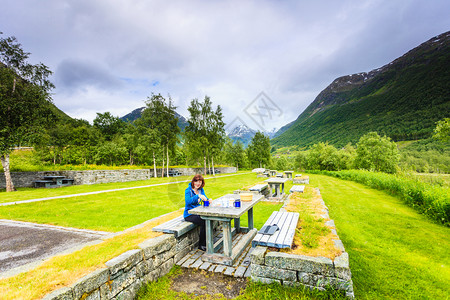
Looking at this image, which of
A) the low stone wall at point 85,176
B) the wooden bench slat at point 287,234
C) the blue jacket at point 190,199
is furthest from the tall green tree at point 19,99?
the wooden bench slat at point 287,234

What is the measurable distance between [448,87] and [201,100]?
442 feet

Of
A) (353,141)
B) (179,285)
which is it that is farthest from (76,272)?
(353,141)

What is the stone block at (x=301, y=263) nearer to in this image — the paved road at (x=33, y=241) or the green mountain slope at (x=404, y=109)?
the paved road at (x=33, y=241)

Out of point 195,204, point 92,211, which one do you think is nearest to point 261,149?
point 92,211

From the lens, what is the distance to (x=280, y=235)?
3467mm

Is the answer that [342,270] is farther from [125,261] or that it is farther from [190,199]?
[125,261]

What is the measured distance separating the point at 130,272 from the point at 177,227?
123 centimetres

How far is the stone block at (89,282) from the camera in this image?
2002mm

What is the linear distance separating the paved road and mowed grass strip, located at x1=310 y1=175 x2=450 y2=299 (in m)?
5.35

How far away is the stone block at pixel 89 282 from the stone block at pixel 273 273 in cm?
217

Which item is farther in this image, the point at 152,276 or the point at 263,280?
the point at 152,276

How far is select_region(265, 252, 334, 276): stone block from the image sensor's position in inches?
105

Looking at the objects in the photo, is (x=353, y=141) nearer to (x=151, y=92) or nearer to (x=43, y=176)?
(x=151, y=92)

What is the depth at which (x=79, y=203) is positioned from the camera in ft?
28.5
